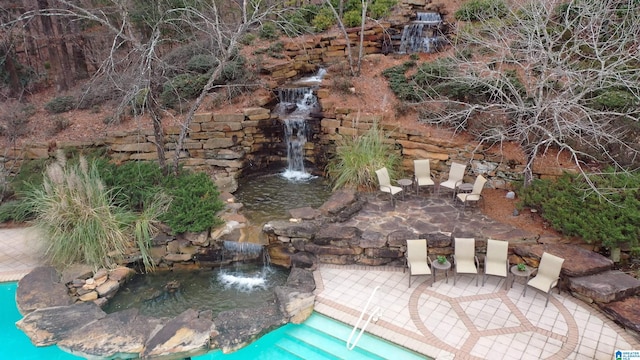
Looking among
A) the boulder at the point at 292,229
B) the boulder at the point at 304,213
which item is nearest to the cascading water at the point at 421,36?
the boulder at the point at 304,213

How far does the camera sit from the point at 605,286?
6.23 m

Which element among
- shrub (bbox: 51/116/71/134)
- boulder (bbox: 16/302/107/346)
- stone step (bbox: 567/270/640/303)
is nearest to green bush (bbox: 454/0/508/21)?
stone step (bbox: 567/270/640/303)

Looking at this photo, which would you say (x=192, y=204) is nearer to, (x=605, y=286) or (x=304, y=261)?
(x=304, y=261)

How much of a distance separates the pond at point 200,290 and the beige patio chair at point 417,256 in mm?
2121

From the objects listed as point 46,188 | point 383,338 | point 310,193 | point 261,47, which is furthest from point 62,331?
point 261,47

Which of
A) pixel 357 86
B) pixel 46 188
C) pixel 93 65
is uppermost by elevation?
pixel 93 65

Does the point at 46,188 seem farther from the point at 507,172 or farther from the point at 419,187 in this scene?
the point at 507,172

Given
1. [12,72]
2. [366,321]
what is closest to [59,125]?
[12,72]

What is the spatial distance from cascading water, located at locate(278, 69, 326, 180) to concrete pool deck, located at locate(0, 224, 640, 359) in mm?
4276

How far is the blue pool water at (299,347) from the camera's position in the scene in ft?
18.7

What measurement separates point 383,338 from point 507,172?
4817 millimetres

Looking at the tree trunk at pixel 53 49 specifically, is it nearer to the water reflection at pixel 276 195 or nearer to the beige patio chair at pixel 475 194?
the water reflection at pixel 276 195

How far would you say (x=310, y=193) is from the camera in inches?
386

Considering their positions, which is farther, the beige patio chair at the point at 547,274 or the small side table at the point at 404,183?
the small side table at the point at 404,183
